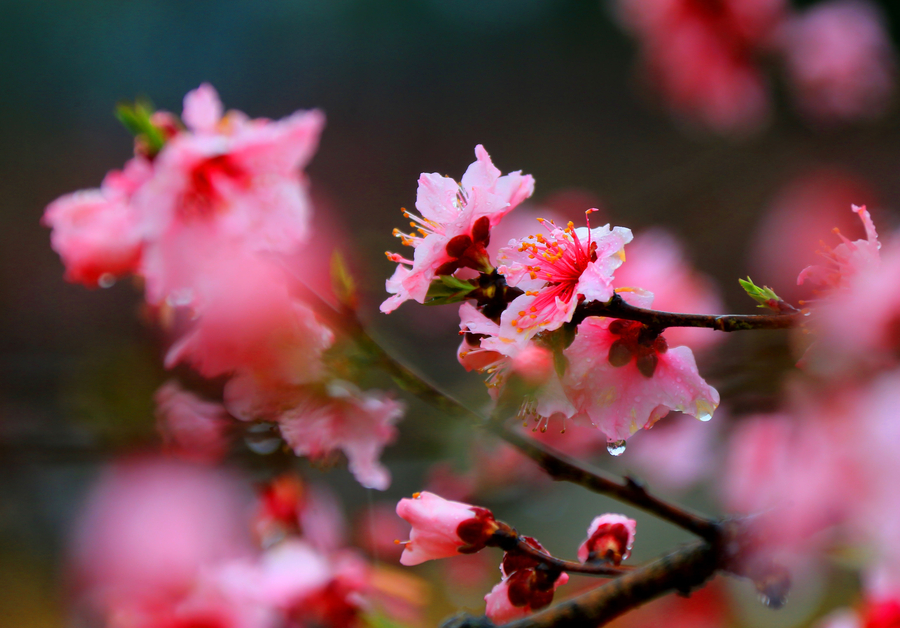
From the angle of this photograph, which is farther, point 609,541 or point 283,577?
point 283,577

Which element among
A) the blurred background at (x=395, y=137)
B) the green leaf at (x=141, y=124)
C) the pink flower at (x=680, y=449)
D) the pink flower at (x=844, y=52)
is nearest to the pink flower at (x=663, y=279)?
the pink flower at (x=680, y=449)

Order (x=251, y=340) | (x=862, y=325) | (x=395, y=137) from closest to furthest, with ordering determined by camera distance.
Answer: (x=862, y=325) → (x=251, y=340) → (x=395, y=137)

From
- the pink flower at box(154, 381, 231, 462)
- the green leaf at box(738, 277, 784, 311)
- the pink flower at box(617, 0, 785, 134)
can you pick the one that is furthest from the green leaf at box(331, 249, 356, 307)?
the pink flower at box(617, 0, 785, 134)

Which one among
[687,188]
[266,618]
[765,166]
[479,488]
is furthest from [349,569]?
[765,166]

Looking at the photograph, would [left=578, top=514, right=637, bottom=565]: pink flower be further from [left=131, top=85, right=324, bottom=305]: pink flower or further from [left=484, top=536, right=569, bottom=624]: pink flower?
[left=131, top=85, right=324, bottom=305]: pink flower

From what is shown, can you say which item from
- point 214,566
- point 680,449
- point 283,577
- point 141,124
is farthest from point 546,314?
point 680,449

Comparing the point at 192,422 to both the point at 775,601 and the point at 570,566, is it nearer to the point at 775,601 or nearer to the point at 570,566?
the point at 570,566
